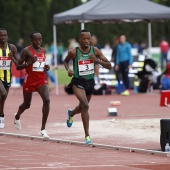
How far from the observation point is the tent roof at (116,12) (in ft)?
95.1

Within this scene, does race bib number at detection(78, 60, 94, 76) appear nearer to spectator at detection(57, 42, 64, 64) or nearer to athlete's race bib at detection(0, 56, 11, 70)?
athlete's race bib at detection(0, 56, 11, 70)

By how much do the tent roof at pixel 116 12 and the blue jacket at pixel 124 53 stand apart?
37.0 inches

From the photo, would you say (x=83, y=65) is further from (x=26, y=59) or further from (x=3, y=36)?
(x=3, y=36)

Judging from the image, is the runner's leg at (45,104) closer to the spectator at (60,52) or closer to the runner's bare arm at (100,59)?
the runner's bare arm at (100,59)

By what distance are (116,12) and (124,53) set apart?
143cm

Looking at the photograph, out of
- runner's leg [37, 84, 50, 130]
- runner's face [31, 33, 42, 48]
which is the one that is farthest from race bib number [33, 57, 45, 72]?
runner's leg [37, 84, 50, 130]

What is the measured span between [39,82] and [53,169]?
4.74 m

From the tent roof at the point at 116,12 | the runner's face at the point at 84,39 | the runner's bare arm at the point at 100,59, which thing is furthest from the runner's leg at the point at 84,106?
the tent roof at the point at 116,12

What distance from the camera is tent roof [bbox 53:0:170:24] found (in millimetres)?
28984

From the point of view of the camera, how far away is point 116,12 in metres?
29.3

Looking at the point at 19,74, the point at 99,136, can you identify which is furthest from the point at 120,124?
the point at 19,74

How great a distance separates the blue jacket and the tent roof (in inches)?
37.0

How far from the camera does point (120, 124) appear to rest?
18.3 metres

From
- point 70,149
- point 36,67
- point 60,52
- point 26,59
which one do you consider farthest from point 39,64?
point 60,52
